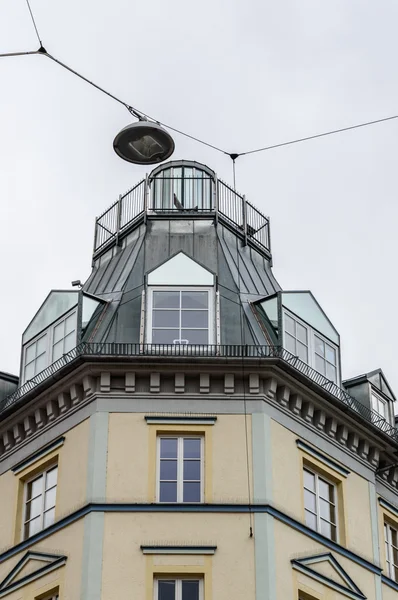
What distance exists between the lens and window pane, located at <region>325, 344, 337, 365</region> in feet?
138

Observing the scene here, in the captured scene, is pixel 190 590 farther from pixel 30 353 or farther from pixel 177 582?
pixel 30 353

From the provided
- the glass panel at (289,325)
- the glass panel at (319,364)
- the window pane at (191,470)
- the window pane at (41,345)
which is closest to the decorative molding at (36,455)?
the window pane at (41,345)

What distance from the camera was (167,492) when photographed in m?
37.4

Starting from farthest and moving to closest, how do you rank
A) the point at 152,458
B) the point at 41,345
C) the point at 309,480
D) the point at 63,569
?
1. the point at 41,345
2. the point at 309,480
3. the point at 152,458
4. the point at 63,569

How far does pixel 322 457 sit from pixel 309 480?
31.5 inches

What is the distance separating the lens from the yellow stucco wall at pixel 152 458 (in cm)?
3719

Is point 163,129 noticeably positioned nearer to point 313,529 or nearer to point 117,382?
point 117,382

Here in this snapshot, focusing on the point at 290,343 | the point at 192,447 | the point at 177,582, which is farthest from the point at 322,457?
the point at 177,582

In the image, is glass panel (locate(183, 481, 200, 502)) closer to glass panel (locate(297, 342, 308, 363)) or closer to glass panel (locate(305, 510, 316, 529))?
glass panel (locate(305, 510, 316, 529))

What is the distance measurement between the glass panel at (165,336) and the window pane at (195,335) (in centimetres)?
19

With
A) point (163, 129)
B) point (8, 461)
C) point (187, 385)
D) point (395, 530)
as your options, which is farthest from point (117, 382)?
point (395, 530)

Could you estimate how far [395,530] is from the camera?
42938mm

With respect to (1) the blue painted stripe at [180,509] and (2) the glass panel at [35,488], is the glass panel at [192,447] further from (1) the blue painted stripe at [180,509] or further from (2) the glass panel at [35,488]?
(2) the glass panel at [35,488]

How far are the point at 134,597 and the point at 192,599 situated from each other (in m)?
1.46
